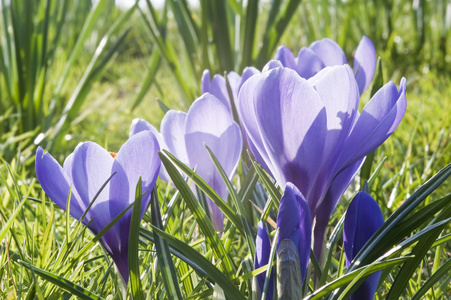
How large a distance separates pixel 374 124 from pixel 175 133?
220 mm

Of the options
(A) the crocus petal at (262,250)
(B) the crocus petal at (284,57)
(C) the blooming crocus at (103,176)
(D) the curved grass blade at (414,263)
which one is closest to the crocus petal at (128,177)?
(C) the blooming crocus at (103,176)

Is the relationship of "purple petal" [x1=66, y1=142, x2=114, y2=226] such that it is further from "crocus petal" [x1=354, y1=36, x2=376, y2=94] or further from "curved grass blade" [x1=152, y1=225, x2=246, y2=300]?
"crocus petal" [x1=354, y1=36, x2=376, y2=94]

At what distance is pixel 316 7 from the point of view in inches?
86.4

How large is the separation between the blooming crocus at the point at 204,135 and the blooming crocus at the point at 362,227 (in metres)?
0.14

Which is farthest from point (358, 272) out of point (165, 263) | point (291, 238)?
point (165, 263)

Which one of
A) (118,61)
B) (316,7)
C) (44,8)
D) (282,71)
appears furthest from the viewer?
(118,61)

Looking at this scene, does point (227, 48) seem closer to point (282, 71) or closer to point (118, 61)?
point (282, 71)

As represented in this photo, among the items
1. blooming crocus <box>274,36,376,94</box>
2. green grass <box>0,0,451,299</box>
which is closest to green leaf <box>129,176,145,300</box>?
green grass <box>0,0,451,299</box>

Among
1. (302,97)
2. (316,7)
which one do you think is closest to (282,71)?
(302,97)

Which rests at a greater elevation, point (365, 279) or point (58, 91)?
point (58, 91)

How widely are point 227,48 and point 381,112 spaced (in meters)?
1.22

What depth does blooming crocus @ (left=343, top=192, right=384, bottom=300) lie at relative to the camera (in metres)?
0.44

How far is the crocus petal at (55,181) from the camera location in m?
0.45

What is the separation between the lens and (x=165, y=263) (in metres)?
0.46
